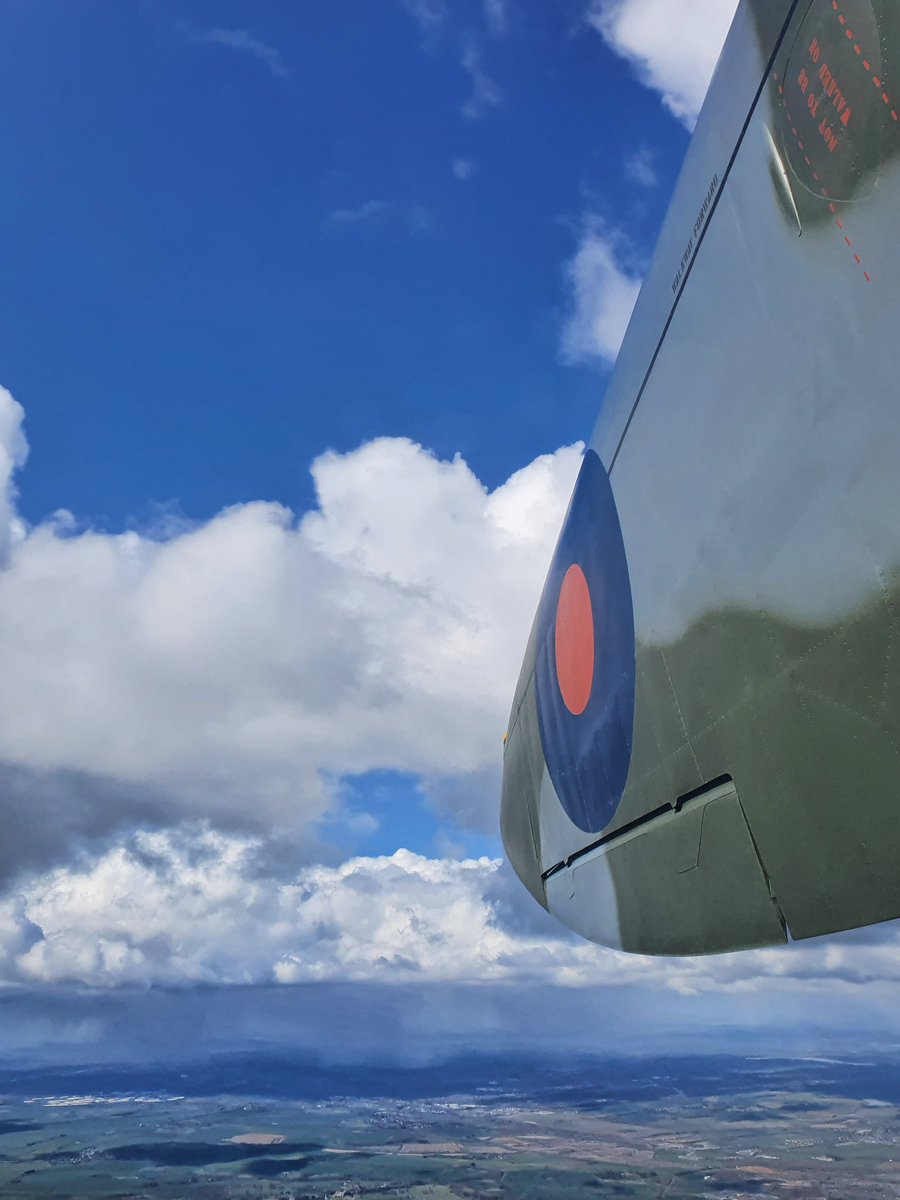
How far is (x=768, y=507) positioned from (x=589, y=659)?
114 inches

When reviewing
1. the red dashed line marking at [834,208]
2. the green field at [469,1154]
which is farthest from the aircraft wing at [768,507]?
the green field at [469,1154]

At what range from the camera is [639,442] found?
14.7 ft

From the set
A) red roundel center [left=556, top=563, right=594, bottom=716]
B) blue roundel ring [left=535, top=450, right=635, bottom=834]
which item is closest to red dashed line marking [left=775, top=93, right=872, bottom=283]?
blue roundel ring [left=535, top=450, right=635, bottom=834]

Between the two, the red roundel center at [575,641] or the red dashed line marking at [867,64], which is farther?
the red roundel center at [575,641]

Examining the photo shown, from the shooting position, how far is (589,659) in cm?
573

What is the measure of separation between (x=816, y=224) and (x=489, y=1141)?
203 metres

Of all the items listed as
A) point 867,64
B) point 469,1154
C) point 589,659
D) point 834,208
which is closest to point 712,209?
point 834,208

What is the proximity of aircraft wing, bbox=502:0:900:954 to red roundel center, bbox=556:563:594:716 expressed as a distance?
0.55 m

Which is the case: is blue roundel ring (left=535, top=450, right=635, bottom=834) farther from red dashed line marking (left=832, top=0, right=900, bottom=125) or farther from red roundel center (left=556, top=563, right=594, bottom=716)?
red dashed line marking (left=832, top=0, right=900, bottom=125)

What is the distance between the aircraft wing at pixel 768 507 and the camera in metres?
2.38

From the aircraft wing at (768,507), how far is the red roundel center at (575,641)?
55cm

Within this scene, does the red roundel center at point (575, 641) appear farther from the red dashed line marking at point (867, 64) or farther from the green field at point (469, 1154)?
the green field at point (469, 1154)

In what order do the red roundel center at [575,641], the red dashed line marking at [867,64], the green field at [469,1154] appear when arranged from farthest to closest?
the green field at [469,1154] < the red roundel center at [575,641] < the red dashed line marking at [867,64]

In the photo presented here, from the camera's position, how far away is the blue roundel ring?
16.3 ft
